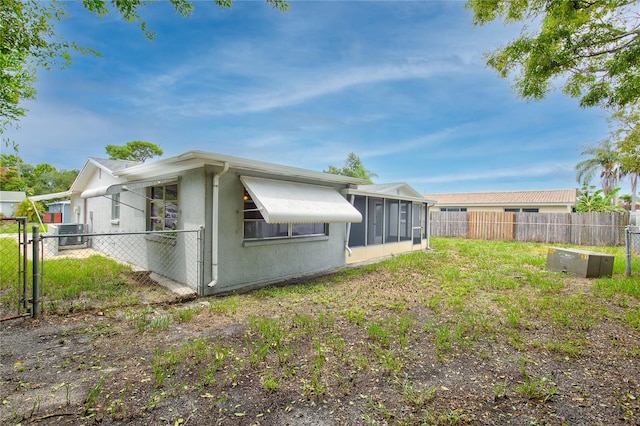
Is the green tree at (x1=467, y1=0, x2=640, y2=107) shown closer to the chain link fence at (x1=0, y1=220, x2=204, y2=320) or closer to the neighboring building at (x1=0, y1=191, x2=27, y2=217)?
the chain link fence at (x1=0, y1=220, x2=204, y2=320)

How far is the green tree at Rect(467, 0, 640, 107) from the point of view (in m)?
6.48

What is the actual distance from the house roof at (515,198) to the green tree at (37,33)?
25.2m

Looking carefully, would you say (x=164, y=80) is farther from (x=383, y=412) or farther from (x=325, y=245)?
(x=383, y=412)

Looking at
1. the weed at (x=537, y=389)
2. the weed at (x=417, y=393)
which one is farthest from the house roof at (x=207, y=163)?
the weed at (x=537, y=389)

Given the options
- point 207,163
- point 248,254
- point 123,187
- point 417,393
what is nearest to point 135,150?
point 123,187

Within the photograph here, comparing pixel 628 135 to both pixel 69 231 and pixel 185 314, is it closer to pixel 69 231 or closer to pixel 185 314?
pixel 185 314

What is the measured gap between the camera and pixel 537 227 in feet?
65.1

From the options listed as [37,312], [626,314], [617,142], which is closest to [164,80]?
[37,312]

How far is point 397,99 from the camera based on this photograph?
1825 cm

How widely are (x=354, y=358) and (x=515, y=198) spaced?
93.4 feet

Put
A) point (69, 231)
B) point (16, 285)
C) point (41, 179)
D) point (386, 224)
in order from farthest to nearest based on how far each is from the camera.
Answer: point (41, 179), point (386, 224), point (69, 231), point (16, 285)

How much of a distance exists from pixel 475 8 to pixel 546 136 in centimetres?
2881

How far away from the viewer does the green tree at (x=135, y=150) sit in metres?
38.8

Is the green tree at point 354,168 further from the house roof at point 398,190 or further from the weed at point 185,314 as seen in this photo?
the weed at point 185,314
